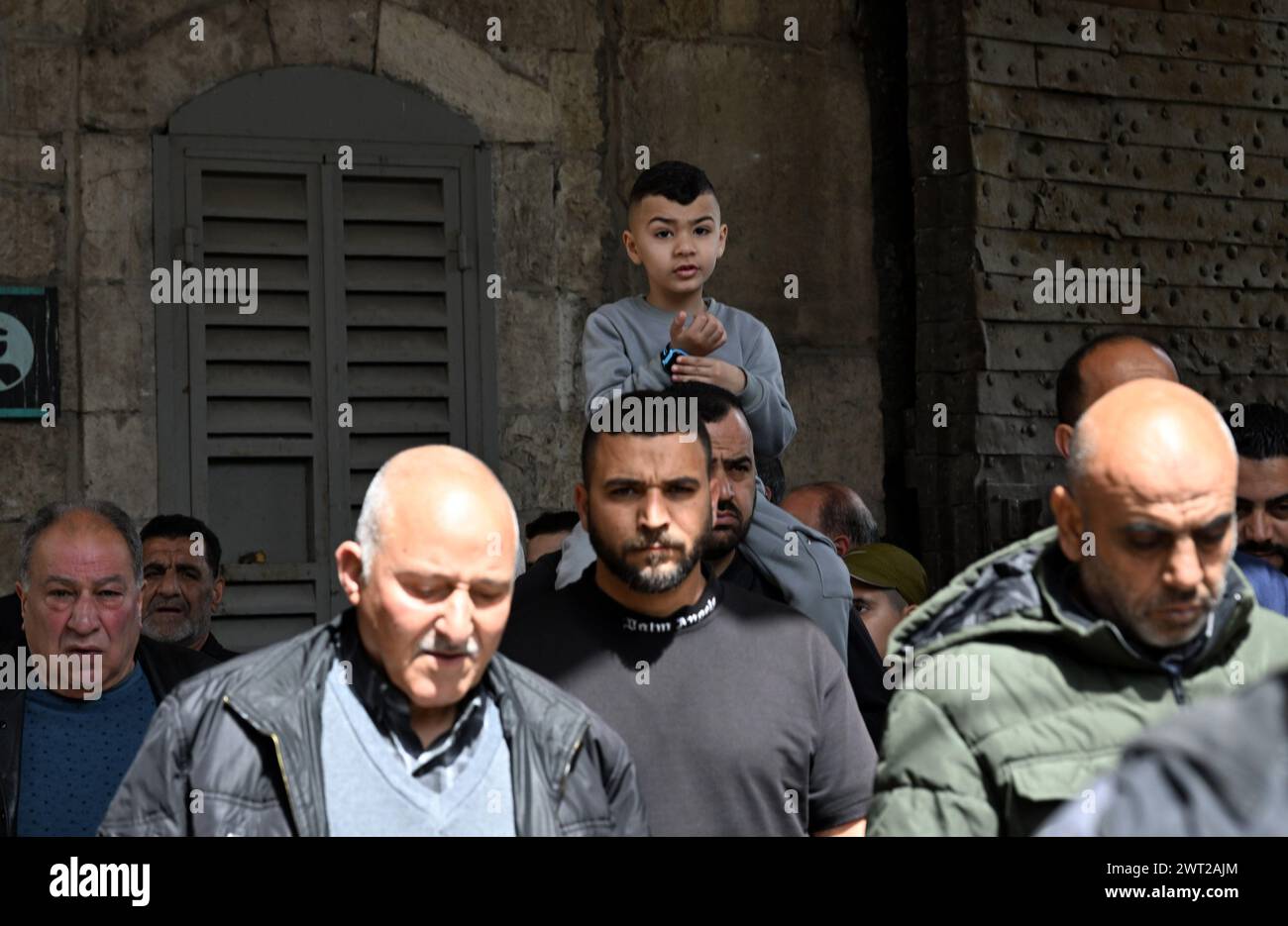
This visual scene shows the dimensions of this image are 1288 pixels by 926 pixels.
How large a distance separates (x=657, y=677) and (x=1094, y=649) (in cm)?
112

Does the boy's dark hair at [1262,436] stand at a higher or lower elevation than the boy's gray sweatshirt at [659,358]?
lower

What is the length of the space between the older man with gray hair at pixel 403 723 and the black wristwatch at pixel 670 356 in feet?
5.86

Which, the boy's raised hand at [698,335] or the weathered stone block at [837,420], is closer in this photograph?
the boy's raised hand at [698,335]

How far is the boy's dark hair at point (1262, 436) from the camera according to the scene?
18.8 ft

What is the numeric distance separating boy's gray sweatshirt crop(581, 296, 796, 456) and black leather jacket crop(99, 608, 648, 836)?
2012 millimetres

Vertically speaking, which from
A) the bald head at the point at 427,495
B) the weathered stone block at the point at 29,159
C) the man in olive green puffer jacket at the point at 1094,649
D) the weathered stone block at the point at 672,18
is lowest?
the man in olive green puffer jacket at the point at 1094,649

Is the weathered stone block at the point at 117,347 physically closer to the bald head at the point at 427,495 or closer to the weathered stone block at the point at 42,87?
the weathered stone block at the point at 42,87

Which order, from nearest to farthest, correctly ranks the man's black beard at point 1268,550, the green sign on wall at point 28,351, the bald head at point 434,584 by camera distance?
the bald head at point 434,584
the man's black beard at point 1268,550
the green sign on wall at point 28,351

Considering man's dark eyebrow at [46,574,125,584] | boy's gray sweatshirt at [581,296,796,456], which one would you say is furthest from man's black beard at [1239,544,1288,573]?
man's dark eyebrow at [46,574,125,584]

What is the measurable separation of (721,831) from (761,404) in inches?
69.5

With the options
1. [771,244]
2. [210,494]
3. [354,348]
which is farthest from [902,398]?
[210,494]

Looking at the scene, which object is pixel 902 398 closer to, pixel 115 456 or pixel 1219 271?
pixel 1219 271

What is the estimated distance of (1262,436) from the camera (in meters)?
5.76

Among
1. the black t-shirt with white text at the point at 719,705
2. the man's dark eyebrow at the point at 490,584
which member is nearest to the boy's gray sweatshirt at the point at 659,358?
the black t-shirt with white text at the point at 719,705
